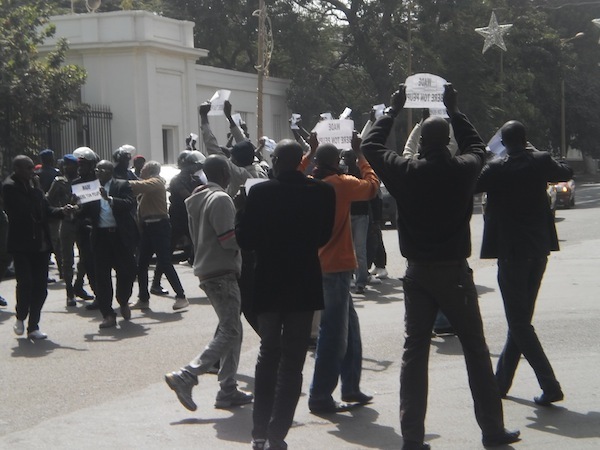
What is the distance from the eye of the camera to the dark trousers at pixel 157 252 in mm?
12156

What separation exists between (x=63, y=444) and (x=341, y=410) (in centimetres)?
192

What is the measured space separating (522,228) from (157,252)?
20.3ft

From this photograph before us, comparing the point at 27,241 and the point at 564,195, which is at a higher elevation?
the point at 27,241

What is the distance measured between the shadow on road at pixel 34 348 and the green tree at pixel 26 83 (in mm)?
15045

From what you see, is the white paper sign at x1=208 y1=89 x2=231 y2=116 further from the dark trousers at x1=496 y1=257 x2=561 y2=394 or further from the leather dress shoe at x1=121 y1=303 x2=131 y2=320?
the dark trousers at x1=496 y1=257 x2=561 y2=394

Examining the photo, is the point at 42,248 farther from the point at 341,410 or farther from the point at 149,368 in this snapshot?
the point at 341,410

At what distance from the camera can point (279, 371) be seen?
6004 millimetres

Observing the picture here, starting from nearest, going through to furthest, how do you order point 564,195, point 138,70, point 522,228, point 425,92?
point 522,228, point 425,92, point 138,70, point 564,195

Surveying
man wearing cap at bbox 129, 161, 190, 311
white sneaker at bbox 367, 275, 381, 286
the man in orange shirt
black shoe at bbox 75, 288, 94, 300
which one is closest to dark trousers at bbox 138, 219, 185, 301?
man wearing cap at bbox 129, 161, 190, 311

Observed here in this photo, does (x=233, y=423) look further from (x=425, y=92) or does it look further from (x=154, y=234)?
(x=154, y=234)

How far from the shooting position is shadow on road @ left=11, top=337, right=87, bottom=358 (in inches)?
379

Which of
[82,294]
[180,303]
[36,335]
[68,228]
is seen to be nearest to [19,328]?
[36,335]

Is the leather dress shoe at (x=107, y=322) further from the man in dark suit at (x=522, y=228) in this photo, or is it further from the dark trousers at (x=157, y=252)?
the man in dark suit at (x=522, y=228)

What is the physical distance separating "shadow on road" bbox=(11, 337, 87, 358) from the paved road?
0.02 m
